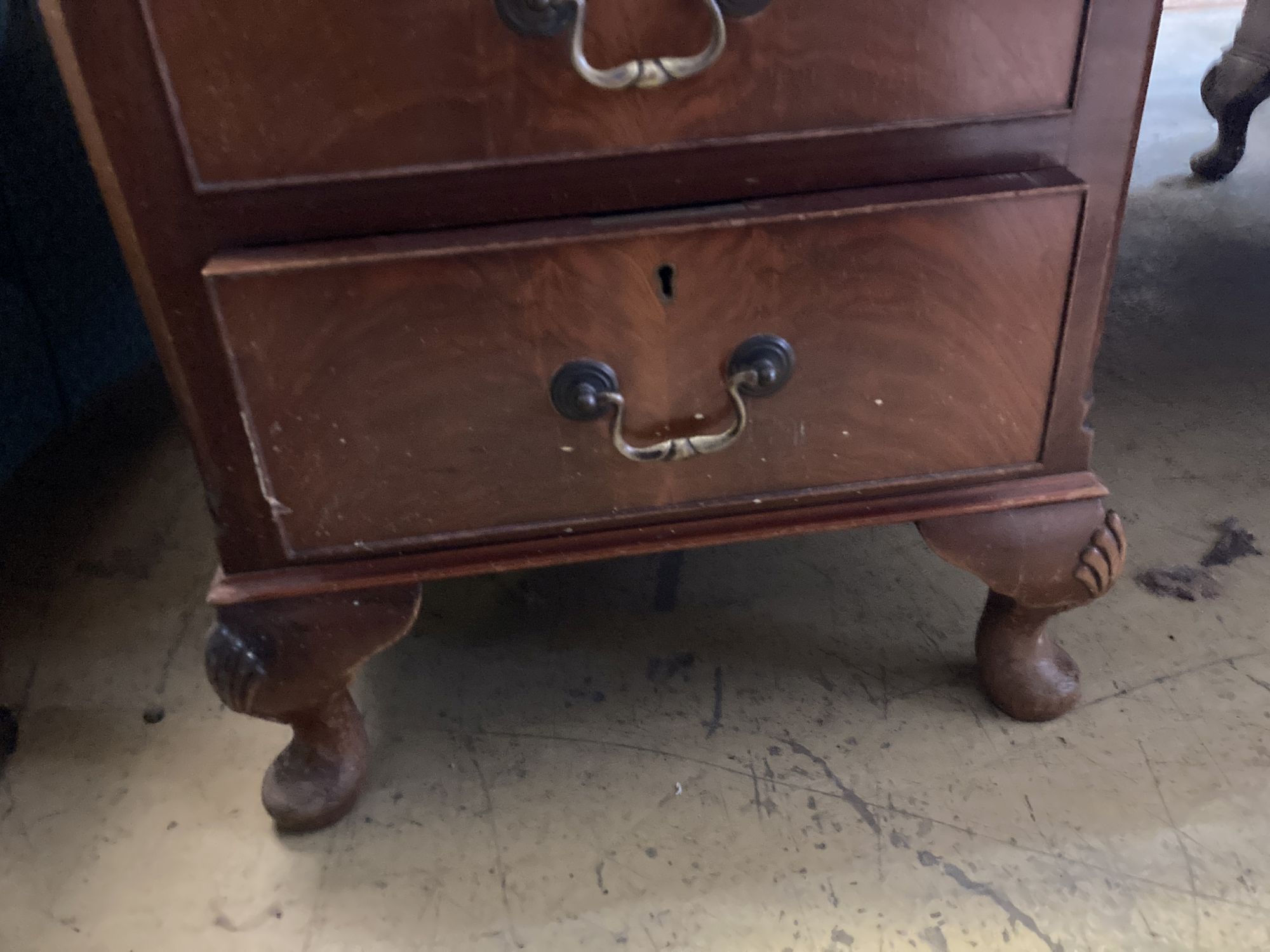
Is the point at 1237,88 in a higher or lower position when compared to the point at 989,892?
higher

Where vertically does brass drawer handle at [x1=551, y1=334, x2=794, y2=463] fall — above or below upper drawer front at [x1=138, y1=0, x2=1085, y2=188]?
below

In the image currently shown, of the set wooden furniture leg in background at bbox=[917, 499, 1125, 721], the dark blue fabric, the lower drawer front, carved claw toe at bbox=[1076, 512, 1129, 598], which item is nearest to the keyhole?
the lower drawer front

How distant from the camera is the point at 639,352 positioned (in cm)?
64

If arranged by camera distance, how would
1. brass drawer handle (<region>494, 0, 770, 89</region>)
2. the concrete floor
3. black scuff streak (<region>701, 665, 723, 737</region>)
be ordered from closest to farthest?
brass drawer handle (<region>494, 0, 770, 89</region>) → the concrete floor → black scuff streak (<region>701, 665, 723, 737</region>)

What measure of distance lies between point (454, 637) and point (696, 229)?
1.80 feet

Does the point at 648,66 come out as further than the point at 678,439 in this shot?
No

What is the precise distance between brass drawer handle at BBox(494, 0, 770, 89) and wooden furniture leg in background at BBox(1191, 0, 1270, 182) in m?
1.33

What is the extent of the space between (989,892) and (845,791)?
129 mm

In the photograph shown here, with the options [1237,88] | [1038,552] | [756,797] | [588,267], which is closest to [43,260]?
[588,267]

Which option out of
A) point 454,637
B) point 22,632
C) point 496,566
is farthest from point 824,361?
point 22,632

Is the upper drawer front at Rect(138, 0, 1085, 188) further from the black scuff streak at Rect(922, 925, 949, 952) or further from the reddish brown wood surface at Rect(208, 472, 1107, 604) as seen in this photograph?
the black scuff streak at Rect(922, 925, 949, 952)

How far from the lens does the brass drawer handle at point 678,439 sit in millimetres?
639

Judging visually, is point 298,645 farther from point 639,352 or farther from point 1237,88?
point 1237,88

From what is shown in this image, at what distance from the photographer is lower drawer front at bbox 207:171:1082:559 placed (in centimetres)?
60
